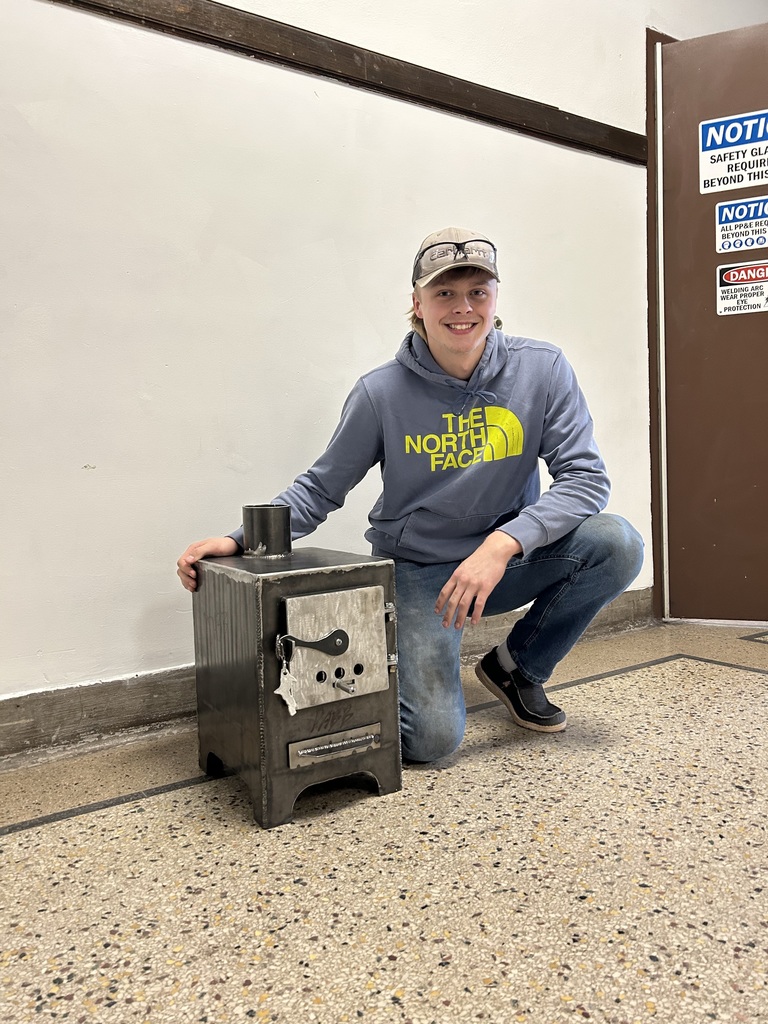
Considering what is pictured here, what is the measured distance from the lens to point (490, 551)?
137cm

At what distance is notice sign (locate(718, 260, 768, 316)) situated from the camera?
2.47 meters

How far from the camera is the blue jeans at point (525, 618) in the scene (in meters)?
1.50

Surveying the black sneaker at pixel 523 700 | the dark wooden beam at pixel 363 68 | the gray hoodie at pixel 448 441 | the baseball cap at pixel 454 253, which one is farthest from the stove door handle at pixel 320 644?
the dark wooden beam at pixel 363 68

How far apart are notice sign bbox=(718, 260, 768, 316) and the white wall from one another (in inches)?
30.8

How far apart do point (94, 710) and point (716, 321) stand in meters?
2.20

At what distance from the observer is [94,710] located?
1.65 meters


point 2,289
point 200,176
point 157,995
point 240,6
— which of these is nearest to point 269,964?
point 157,995

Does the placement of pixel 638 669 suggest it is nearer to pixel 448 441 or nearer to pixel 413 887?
pixel 448 441

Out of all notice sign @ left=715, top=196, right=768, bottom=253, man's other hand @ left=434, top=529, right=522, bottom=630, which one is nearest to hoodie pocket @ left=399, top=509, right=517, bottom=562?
man's other hand @ left=434, top=529, right=522, bottom=630

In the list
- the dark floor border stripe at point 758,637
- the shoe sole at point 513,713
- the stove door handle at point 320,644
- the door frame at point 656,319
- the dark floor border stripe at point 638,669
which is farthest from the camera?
the door frame at point 656,319

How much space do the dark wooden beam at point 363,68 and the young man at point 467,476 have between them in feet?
2.27

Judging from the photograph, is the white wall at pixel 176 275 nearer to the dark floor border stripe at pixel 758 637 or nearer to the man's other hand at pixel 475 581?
the man's other hand at pixel 475 581

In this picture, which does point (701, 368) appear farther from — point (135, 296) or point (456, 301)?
point (135, 296)

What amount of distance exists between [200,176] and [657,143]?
1714mm
